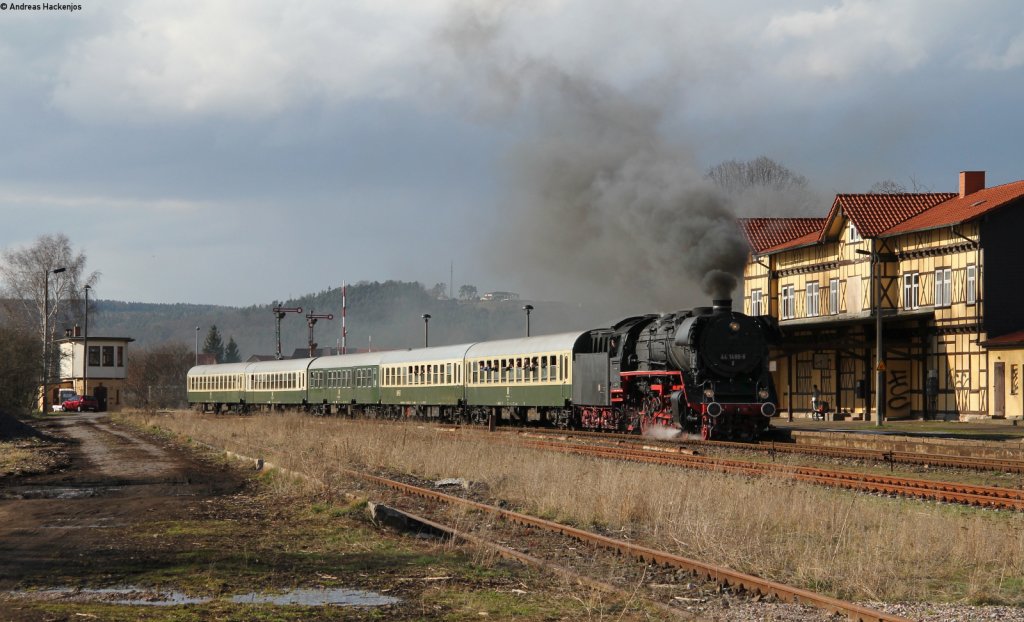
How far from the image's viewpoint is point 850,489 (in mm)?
16016

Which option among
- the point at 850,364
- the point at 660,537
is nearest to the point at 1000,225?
the point at 850,364

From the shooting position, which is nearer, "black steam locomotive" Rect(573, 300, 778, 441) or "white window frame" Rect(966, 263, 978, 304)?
"black steam locomotive" Rect(573, 300, 778, 441)

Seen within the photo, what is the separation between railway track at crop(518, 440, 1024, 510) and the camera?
14.7 metres

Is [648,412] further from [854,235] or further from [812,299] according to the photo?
[812,299]

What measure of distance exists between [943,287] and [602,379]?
53.6ft

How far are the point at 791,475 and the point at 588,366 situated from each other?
50.4ft

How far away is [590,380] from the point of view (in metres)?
31.1

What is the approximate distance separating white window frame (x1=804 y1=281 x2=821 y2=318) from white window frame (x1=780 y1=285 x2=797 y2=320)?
88 centimetres

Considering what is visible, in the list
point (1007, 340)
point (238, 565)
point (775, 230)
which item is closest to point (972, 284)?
point (1007, 340)

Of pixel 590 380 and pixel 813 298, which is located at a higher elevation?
pixel 813 298

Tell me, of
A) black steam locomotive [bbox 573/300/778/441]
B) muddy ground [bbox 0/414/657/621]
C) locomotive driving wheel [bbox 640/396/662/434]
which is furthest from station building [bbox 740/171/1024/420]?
muddy ground [bbox 0/414/657/621]

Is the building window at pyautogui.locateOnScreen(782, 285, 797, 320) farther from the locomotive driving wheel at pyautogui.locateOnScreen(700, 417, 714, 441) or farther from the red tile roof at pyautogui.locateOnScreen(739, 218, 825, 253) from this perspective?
the locomotive driving wheel at pyautogui.locateOnScreen(700, 417, 714, 441)

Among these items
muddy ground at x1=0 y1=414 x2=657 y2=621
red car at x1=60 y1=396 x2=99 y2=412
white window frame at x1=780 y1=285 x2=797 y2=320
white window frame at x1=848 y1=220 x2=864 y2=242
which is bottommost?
red car at x1=60 y1=396 x2=99 y2=412

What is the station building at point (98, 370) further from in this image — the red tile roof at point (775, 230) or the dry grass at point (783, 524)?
the dry grass at point (783, 524)
